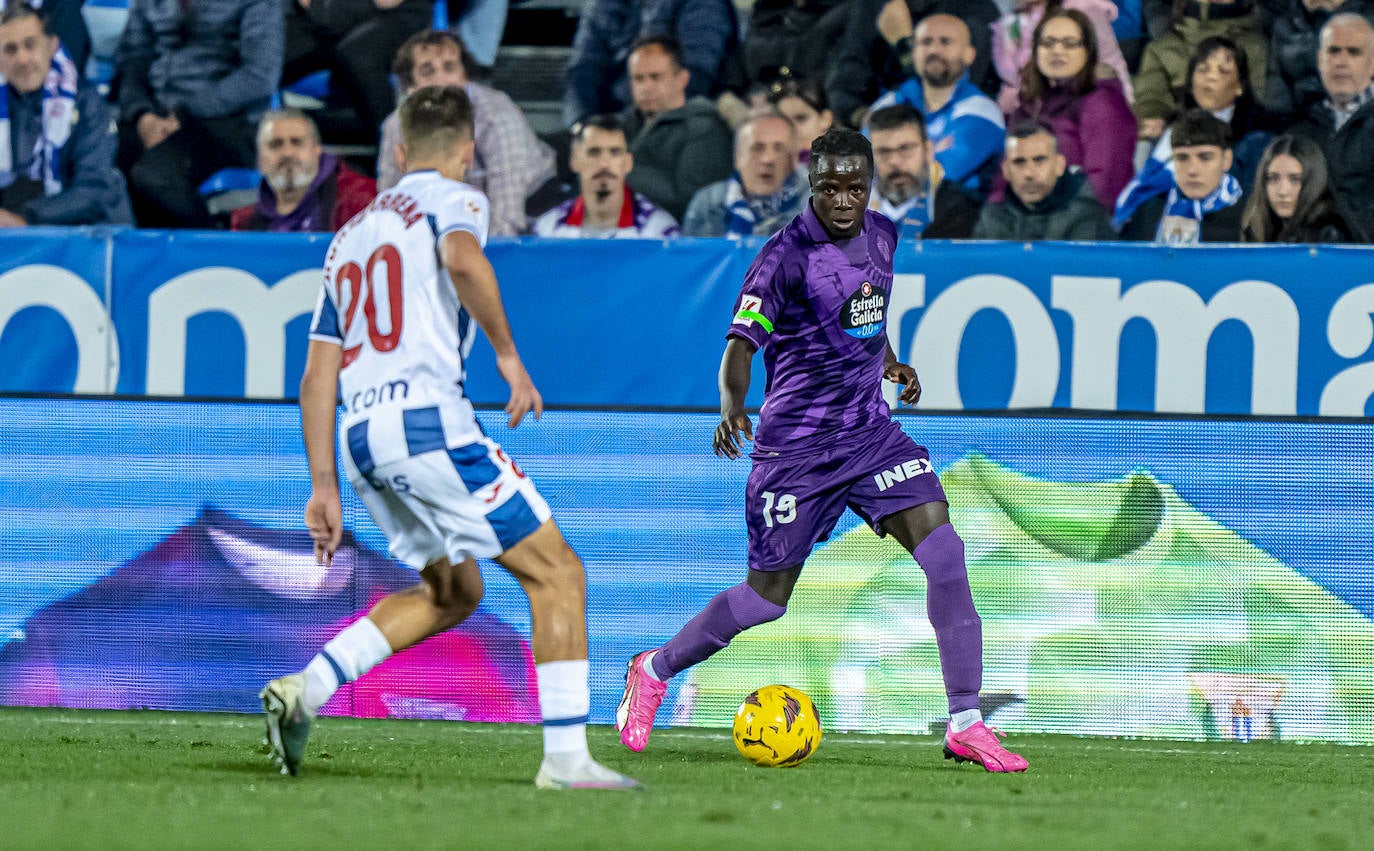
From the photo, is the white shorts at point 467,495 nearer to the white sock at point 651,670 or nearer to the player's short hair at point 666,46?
the white sock at point 651,670

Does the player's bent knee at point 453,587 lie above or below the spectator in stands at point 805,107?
below

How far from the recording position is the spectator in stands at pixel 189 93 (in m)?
9.77

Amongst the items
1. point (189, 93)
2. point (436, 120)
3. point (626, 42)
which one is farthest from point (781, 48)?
point (436, 120)

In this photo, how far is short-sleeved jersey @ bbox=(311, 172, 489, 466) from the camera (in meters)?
4.79

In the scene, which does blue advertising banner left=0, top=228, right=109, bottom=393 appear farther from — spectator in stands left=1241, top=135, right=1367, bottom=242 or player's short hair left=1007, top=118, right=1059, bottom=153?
spectator in stands left=1241, top=135, right=1367, bottom=242

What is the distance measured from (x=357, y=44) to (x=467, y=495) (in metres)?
6.05

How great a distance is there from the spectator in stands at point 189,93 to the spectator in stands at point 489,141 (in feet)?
2.53

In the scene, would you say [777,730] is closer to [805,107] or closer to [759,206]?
[759,206]

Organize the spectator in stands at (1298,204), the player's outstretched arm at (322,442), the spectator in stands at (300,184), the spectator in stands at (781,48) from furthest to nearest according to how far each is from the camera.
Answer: the spectator in stands at (781,48)
the spectator in stands at (300,184)
the spectator in stands at (1298,204)
the player's outstretched arm at (322,442)

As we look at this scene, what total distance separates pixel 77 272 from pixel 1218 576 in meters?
4.97

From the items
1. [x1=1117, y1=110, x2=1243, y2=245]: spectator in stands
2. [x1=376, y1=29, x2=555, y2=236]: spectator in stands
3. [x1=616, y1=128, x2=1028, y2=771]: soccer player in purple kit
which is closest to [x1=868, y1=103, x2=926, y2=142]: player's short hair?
[x1=1117, y1=110, x2=1243, y2=245]: spectator in stands

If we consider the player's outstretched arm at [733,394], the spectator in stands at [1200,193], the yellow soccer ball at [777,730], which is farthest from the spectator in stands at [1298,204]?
the yellow soccer ball at [777,730]

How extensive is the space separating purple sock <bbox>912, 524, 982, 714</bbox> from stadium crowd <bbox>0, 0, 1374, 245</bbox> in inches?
120

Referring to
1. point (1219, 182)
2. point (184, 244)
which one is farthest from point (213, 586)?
point (1219, 182)
